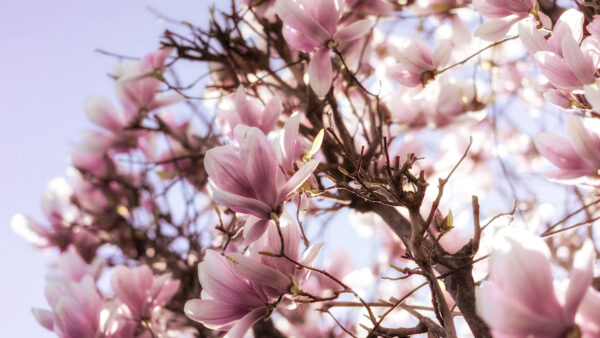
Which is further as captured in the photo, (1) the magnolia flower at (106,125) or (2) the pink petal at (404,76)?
(1) the magnolia flower at (106,125)

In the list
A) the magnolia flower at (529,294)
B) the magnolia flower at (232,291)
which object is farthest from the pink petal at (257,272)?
the magnolia flower at (529,294)

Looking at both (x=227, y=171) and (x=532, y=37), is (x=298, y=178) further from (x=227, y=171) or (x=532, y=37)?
(x=532, y=37)

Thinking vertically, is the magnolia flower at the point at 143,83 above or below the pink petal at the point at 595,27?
above

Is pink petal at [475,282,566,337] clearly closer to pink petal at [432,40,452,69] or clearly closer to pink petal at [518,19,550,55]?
pink petal at [518,19,550,55]

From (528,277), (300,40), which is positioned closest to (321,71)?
(300,40)

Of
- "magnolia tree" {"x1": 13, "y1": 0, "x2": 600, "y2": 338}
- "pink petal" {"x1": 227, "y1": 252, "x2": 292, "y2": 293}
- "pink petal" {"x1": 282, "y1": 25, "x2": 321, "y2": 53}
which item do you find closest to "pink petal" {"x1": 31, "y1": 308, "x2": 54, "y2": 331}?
"magnolia tree" {"x1": 13, "y1": 0, "x2": 600, "y2": 338}

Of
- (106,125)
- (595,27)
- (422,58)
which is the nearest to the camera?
(595,27)

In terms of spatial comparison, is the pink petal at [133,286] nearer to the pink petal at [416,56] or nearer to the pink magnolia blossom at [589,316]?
the pink petal at [416,56]
